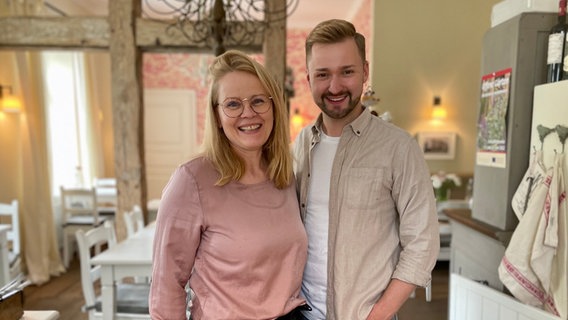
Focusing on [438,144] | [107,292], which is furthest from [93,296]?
[438,144]

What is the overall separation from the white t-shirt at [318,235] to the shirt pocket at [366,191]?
0.30 ft

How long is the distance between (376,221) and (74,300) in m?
3.19

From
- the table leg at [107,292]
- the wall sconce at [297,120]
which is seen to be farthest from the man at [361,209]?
the wall sconce at [297,120]

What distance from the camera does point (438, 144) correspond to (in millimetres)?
4328

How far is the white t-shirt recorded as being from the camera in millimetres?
1146

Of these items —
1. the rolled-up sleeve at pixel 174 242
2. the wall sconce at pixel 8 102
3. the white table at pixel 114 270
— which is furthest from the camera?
Answer: the wall sconce at pixel 8 102

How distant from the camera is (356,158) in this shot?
1.12 metres

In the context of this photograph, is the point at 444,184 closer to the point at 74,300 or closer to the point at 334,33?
the point at 334,33

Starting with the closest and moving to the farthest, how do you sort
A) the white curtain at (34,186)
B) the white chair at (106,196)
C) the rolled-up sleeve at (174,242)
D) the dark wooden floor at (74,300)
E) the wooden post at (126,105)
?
1. the rolled-up sleeve at (174,242)
2. the dark wooden floor at (74,300)
3. the wooden post at (126,105)
4. the white curtain at (34,186)
5. the white chair at (106,196)

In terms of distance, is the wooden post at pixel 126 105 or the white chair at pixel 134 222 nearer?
the white chair at pixel 134 222

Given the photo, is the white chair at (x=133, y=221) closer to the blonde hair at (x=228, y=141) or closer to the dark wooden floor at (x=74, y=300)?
the dark wooden floor at (x=74, y=300)

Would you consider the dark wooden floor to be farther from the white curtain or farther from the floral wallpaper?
the floral wallpaper

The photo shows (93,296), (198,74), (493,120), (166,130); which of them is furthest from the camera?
(166,130)

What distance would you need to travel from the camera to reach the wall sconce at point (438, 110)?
4.19 meters
